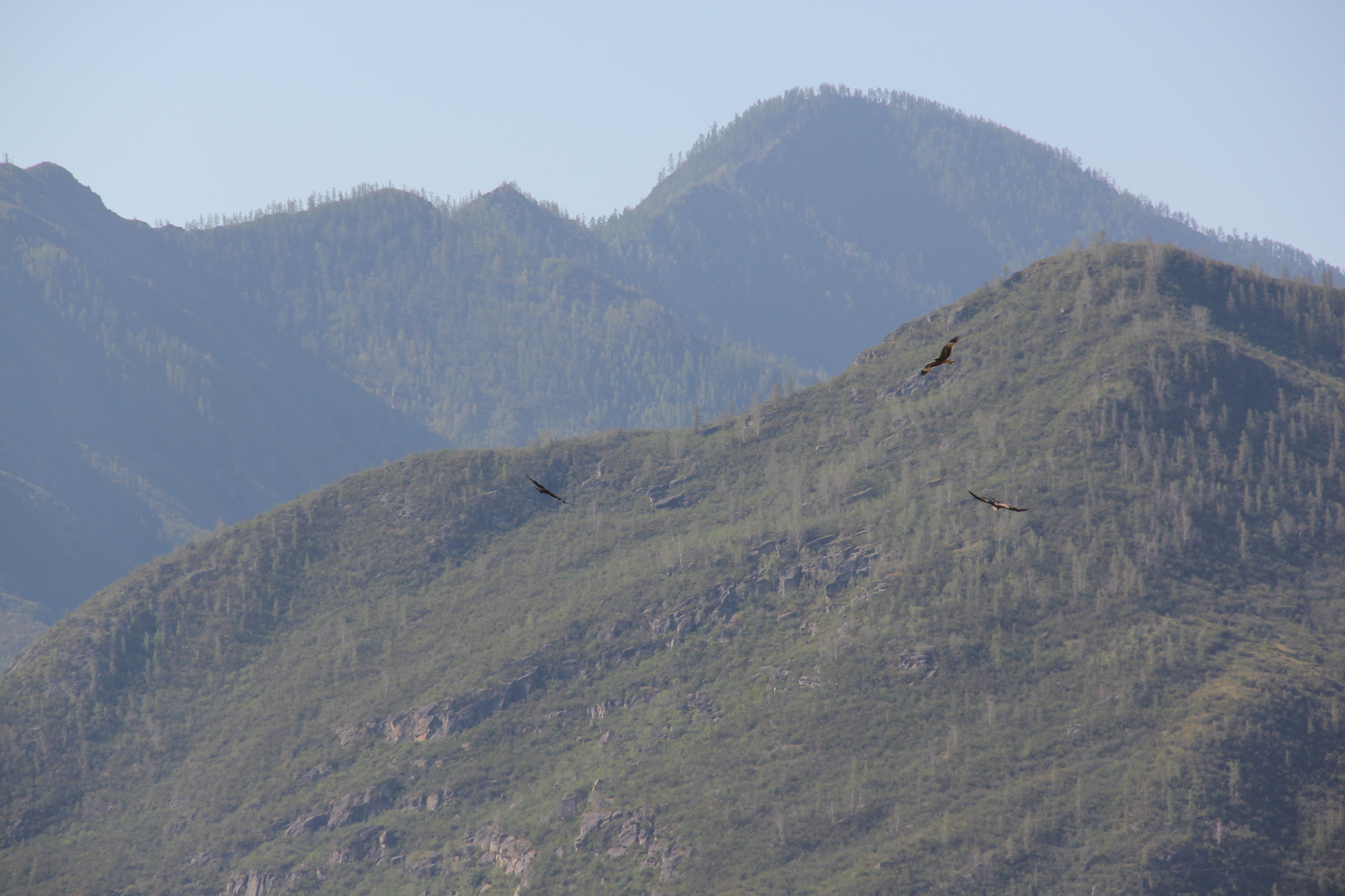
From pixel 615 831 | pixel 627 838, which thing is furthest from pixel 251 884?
pixel 627 838

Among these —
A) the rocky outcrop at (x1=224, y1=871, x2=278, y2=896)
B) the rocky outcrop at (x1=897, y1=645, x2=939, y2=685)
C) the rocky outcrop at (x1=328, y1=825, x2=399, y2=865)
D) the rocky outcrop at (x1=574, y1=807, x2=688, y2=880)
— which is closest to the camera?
the rocky outcrop at (x1=574, y1=807, x2=688, y2=880)

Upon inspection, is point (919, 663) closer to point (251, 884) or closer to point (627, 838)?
point (627, 838)

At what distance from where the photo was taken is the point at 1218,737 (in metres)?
165

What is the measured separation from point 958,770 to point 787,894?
90.6 feet

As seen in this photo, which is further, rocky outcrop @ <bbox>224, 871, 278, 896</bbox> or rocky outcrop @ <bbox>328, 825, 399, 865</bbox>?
rocky outcrop @ <bbox>328, 825, 399, 865</bbox>

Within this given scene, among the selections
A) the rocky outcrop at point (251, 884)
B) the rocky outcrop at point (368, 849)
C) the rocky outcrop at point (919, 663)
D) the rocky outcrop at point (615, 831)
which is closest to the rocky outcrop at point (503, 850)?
the rocky outcrop at point (615, 831)

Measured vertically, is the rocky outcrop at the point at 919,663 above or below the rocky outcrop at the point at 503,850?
above

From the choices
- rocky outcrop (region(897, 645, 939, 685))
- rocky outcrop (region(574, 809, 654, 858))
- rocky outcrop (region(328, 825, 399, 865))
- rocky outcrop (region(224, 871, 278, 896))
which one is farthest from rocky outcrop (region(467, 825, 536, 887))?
rocky outcrop (region(897, 645, 939, 685))

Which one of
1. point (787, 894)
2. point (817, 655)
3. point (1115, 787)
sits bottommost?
point (787, 894)

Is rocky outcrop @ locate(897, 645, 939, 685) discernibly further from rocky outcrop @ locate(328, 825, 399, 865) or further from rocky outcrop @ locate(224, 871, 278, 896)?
rocky outcrop @ locate(224, 871, 278, 896)

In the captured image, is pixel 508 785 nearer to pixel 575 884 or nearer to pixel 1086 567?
pixel 575 884

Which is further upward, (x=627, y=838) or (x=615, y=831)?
(x=615, y=831)

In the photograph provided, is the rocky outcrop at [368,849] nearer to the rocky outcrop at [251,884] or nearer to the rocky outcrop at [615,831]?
the rocky outcrop at [251,884]

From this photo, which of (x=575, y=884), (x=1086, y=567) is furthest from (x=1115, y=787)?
(x=575, y=884)
